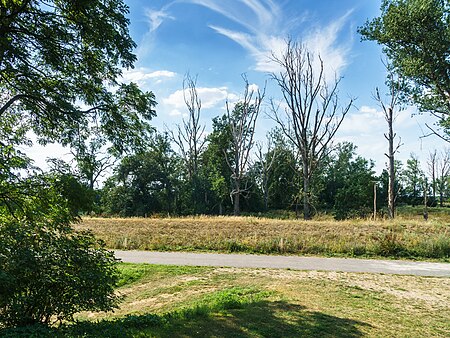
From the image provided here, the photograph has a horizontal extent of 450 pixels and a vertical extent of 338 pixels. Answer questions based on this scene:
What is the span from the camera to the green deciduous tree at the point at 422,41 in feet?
60.0

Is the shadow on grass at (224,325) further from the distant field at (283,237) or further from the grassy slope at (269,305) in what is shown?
the distant field at (283,237)

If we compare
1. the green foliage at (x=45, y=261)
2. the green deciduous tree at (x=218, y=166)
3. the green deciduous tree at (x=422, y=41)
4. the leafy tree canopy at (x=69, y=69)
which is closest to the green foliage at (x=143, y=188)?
the green deciduous tree at (x=218, y=166)

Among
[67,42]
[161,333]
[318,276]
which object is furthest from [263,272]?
[67,42]

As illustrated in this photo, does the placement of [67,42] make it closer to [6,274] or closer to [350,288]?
[6,274]

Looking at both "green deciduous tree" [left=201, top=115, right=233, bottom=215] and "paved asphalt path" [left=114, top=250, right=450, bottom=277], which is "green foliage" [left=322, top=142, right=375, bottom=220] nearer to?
"green deciduous tree" [left=201, top=115, right=233, bottom=215]

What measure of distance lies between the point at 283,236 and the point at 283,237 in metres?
0.32

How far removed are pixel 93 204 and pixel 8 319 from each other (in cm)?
210

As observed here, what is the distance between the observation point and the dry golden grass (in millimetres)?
15008

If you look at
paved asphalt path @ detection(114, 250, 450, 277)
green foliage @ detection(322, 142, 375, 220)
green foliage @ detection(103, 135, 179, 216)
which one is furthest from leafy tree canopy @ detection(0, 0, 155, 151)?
green foliage @ detection(322, 142, 375, 220)

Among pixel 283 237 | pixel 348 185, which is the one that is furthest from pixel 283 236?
pixel 348 185

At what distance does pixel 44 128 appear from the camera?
22.7ft

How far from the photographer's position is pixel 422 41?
752 inches

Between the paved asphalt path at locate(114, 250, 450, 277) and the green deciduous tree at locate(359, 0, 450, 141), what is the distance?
11.3 meters

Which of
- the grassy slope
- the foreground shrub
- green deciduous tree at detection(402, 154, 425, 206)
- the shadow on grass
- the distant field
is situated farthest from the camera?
green deciduous tree at detection(402, 154, 425, 206)
